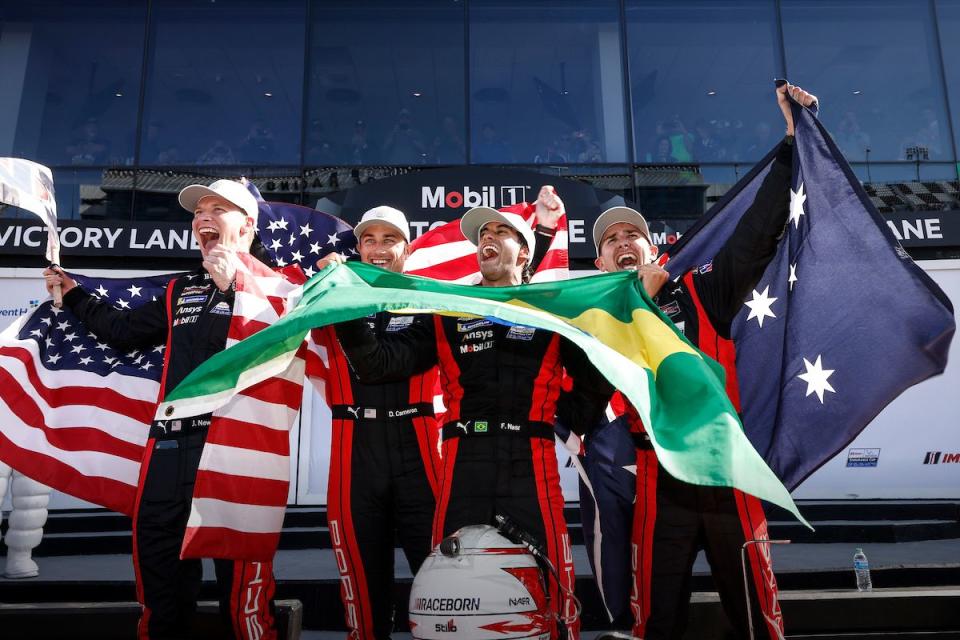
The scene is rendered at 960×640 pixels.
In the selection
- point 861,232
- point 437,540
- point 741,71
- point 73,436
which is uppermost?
point 741,71

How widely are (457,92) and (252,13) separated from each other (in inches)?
131

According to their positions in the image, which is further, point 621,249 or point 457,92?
point 457,92

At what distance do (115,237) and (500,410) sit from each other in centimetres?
831

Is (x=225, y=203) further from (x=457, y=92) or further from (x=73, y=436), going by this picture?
(x=457, y=92)

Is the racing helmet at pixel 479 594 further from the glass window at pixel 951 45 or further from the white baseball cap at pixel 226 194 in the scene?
the glass window at pixel 951 45

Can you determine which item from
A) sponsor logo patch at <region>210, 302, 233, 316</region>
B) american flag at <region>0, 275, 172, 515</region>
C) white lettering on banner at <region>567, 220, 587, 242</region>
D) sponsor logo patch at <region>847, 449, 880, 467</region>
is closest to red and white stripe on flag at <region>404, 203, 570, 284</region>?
sponsor logo patch at <region>210, 302, 233, 316</region>

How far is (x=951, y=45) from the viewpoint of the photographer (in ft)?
37.3

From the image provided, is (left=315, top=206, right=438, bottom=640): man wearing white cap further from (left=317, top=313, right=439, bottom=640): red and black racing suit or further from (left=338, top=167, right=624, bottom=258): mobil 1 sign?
(left=338, top=167, right=624, bottom=258): mobil 1 sign

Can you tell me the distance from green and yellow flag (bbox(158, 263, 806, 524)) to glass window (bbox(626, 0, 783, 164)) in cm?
864

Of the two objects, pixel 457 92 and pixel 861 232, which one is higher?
pixel 457 92

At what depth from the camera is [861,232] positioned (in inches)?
124

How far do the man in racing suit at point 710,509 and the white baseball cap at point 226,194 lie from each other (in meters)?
1.82

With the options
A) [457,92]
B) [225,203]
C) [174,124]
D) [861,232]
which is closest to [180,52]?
[174,124]

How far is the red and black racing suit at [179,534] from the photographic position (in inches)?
117
